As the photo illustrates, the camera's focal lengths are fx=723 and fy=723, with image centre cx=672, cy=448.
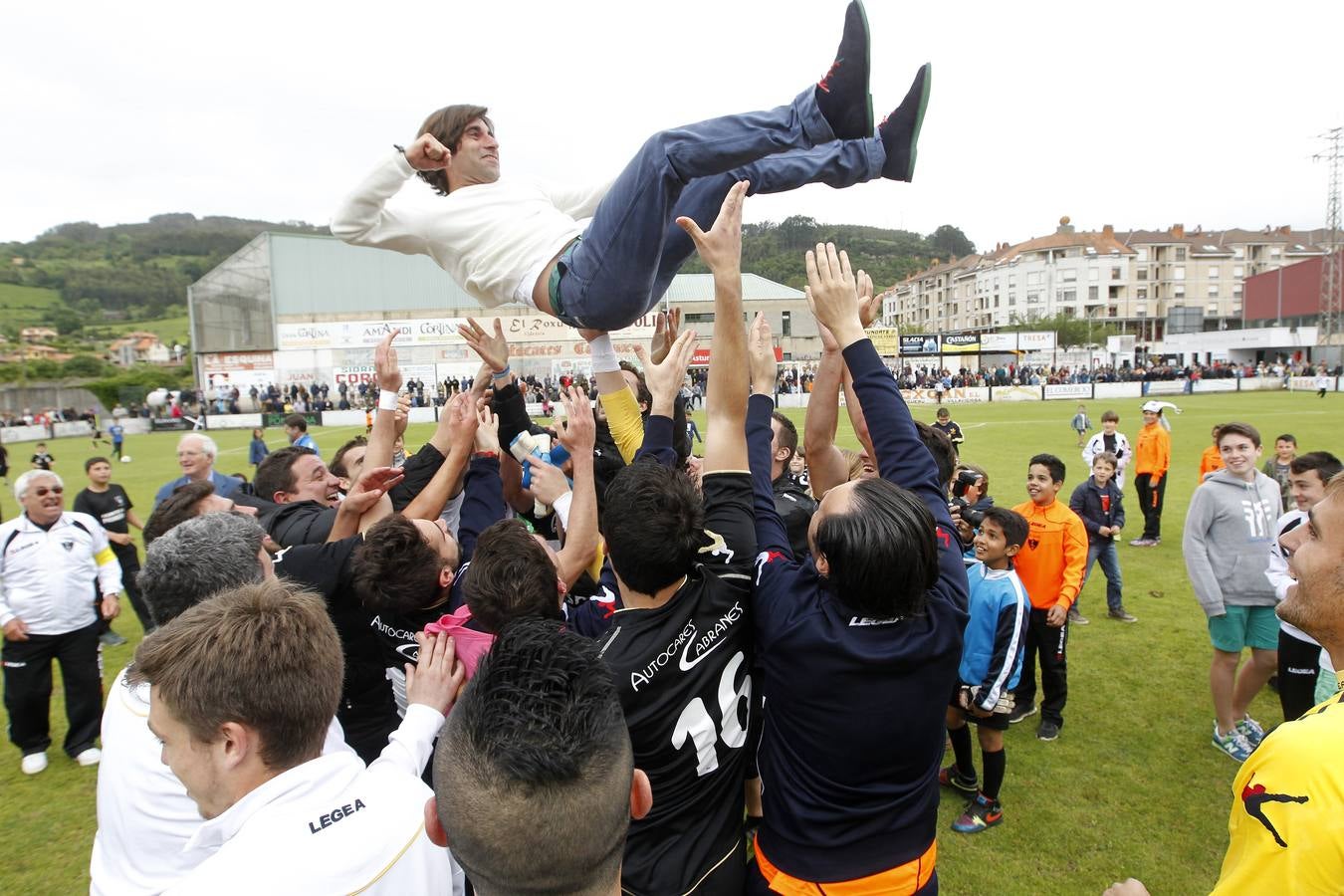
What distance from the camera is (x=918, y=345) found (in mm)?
49375

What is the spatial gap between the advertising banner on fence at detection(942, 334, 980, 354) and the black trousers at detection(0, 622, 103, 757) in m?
50.9

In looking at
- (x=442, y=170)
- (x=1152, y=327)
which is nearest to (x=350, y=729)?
(x=442, y=170)

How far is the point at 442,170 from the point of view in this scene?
3277mm

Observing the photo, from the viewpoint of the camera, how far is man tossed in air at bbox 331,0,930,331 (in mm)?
2668

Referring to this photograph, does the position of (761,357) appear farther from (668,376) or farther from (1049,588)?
(1049,588)

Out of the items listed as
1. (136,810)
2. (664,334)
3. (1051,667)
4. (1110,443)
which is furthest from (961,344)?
(136,810)

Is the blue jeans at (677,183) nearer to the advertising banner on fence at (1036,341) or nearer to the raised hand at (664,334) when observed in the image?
the raised hand at (664,334)

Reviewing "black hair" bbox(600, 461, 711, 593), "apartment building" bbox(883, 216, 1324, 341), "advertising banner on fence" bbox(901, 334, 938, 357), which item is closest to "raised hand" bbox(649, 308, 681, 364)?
"black hair" bbox(600, 461, 711, 593)

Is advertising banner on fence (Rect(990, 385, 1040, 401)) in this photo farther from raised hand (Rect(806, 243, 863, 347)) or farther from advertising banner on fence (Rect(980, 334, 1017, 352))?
raised hand (Rect(806, 243, 863, 347))

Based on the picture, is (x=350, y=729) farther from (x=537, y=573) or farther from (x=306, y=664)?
(x=306, y=664)

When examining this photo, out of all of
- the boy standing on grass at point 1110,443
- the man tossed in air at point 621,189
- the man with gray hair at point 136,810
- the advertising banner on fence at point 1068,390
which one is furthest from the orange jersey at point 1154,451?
the advertising banner on fence at point 1068,390

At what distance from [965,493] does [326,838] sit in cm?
461

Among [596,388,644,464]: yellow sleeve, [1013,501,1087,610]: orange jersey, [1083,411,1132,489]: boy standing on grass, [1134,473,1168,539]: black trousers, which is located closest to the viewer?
[596,388,644,464]: yellow sleeve

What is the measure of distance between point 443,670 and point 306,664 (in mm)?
475
